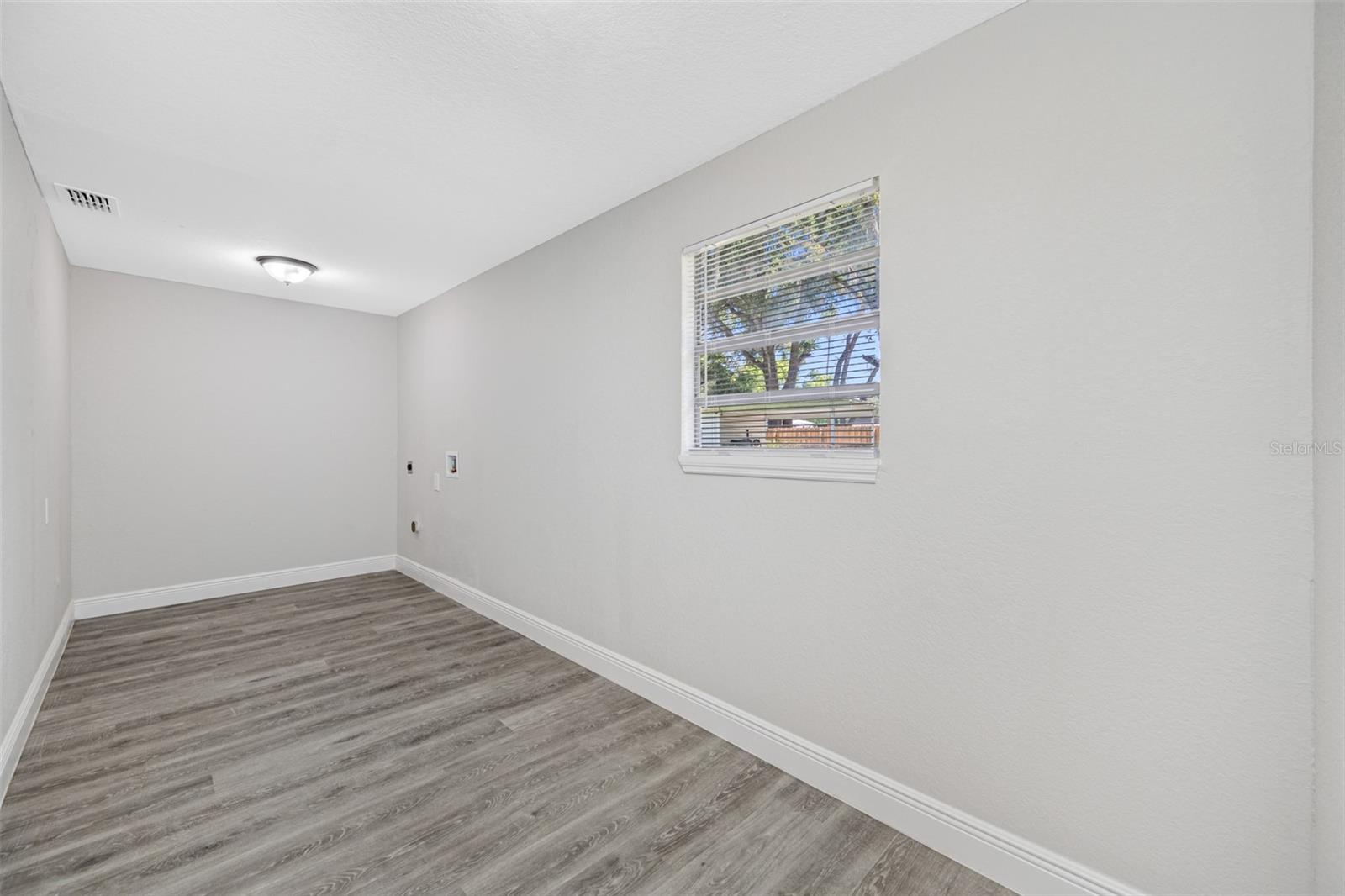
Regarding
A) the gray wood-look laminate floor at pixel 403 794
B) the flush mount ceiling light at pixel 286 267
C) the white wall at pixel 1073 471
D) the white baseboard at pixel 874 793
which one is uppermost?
the flush mount ceiling light at pixel 286 267

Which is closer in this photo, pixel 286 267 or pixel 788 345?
pixel 788 345

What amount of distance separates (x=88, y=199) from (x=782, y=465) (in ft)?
12.4

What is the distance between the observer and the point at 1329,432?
1.21 m

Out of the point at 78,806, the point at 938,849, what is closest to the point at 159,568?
the point at 78,806

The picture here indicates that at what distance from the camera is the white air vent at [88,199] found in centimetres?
284

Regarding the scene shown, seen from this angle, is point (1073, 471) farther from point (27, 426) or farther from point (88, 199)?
point (88, 199)

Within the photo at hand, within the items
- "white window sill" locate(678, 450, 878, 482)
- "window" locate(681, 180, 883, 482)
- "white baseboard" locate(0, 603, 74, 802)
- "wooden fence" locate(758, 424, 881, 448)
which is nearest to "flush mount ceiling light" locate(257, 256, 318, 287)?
"white baseboard" locate(0, 603, 74, 802)

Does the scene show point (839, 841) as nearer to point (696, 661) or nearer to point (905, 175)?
point (696, 661)

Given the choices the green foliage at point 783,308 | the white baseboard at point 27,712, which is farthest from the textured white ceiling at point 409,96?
the white baseboard at point 27,712

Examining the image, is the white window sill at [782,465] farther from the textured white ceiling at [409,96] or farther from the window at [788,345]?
the textured white ceiling at [409,96]

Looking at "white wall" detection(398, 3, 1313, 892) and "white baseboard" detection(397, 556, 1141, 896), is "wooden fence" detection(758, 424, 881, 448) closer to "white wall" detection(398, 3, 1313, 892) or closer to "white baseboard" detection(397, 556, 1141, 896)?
"white wall" detection(398, 3, 1313, 892)

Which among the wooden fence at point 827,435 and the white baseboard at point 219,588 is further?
the white baseboard at point 219,588

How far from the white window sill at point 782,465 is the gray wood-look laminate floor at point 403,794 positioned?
3.89 ft

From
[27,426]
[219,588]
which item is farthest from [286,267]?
[219,588]
